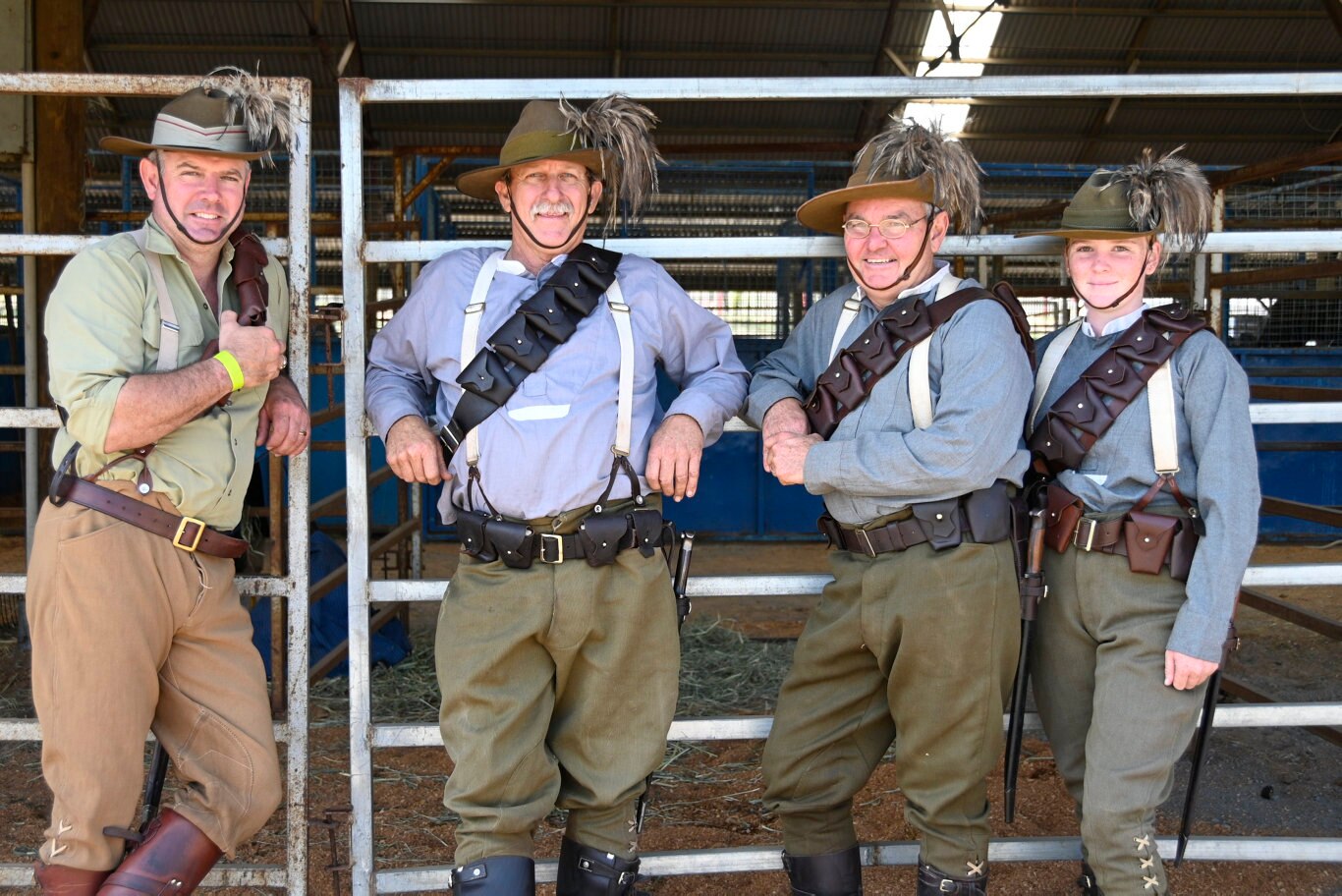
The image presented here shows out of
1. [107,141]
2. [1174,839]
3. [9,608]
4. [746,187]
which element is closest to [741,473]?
[746,187]

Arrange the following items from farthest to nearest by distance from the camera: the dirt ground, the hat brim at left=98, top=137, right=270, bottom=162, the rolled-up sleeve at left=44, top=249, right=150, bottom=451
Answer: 1. the dirt ground
2. the hat brim at left=98, top=137, right=270, bottom=162
3. the rolled-up sleeve at left=44, top=249, right=150, bottom=451

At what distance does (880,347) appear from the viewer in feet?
9.17

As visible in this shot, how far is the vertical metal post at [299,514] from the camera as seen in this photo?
3.05 meters

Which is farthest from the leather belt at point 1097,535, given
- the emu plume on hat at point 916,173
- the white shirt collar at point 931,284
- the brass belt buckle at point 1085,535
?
the emu plume on hat at point 916,173

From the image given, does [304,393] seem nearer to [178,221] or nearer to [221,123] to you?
[178,221]

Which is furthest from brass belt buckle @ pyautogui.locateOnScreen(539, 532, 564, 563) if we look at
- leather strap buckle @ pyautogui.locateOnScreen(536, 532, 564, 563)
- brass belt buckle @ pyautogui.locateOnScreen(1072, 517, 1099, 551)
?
brass belt buckle @ pyautogui.locateOnScreen(1072, 517, 1099, 551)

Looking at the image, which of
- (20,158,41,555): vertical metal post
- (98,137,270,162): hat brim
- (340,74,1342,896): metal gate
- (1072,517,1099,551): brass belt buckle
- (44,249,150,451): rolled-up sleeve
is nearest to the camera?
(44,249,150,451): rolled-up sleeve

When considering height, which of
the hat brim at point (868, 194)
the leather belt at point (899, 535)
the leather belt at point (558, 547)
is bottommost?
the leather belt at point (558, 547)

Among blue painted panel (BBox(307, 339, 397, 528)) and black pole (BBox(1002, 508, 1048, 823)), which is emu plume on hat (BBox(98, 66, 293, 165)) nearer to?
black pole (BBox(1002, 508, 1048, 823))

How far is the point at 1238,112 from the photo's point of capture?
1327 cm

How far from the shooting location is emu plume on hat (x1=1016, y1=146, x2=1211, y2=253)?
9.45ft

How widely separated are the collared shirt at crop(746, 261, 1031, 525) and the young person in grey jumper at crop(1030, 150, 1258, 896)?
25 cm

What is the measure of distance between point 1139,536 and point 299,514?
205 centimetres

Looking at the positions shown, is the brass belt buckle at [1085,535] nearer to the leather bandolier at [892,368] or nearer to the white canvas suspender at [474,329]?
the leather bandolier at [892,368]
